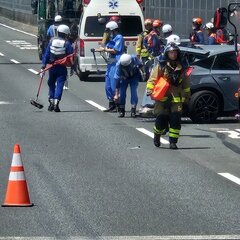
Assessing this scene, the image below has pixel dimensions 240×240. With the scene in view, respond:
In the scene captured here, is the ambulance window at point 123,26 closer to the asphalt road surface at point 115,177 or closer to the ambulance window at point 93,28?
the ambulance window at point 93,28

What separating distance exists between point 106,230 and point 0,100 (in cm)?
1514

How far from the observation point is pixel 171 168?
1402 cm

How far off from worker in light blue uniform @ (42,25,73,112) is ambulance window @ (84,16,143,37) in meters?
8.09

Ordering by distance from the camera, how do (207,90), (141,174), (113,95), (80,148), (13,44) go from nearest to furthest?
(141,174) → (80,148) → (207,90) → (113,95) → (13,44)

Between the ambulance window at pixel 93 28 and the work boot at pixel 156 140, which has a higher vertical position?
the ambulance window at pixel 93 28

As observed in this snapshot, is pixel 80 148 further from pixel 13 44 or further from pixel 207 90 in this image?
pixel 13 44

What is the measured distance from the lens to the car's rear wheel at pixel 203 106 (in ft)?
64.2

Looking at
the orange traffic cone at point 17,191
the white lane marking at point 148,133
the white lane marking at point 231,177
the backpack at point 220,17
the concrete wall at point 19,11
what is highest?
the backpack at point 220,17

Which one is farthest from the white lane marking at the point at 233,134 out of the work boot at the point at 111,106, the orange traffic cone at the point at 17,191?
the orange traffic cone at the point at 17,191

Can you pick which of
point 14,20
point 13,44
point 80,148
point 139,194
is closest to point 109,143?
point 80,148

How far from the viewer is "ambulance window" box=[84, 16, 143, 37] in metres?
30.2

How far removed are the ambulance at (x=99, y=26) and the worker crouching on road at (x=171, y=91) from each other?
45.0ft

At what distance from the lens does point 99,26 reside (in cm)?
3027

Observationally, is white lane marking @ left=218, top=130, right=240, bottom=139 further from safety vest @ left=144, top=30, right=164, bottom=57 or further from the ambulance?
the ambulance
